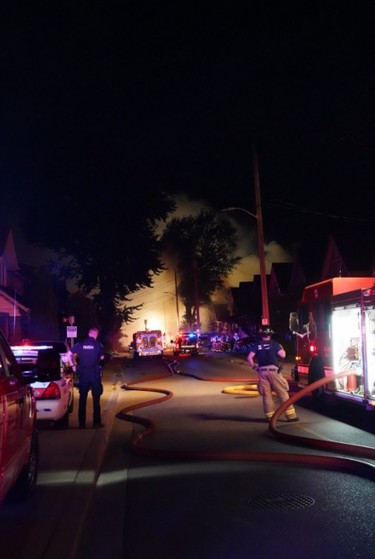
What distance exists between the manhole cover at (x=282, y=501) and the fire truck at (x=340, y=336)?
4.81 metres

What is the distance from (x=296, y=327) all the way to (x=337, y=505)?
935cm

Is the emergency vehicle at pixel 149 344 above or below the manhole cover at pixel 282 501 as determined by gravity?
above

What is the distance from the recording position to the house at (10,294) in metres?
33.6

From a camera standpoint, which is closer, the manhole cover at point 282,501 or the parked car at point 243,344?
the manhole cover at point 282,501

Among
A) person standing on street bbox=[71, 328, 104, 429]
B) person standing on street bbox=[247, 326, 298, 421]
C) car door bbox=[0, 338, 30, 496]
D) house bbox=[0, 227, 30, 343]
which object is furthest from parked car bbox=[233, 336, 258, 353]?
car door bbox=[0, 338, 30, 496]

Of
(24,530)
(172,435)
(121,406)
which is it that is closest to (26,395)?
(24,530)

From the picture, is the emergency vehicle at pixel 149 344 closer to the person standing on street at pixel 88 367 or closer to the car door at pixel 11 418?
the person standing on street at pixel 88 367

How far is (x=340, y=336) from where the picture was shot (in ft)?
42.7

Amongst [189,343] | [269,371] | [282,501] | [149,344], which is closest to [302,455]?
[282,501]

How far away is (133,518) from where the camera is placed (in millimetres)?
6055

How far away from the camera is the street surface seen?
5129mm

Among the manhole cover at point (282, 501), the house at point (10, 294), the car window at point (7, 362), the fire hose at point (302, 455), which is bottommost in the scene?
the manhole cover at point (282, 501)

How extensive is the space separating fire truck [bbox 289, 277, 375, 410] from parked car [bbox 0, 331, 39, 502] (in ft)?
20.9

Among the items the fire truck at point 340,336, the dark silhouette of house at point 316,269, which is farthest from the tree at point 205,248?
the fire truck at point 340,336
